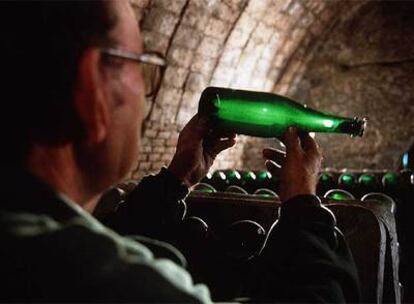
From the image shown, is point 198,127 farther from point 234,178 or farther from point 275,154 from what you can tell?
point 234,178

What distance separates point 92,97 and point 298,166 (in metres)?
0.69

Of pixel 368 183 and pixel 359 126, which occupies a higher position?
pixel 359 126

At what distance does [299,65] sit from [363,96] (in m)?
1.36

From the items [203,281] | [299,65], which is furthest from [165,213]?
[299,65]

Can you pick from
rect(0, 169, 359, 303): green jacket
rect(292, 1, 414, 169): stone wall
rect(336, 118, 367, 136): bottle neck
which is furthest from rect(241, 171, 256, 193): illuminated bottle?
rect(292, 1, 414, 169): stone wall

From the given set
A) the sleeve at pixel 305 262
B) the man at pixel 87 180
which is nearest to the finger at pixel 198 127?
the man at pixel 87 180

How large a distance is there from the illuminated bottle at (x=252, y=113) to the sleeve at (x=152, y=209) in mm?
308

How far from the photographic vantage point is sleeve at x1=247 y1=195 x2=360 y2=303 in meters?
1.11

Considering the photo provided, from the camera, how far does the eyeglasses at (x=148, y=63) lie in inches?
40.1

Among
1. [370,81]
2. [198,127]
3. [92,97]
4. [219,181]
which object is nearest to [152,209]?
[198,127]

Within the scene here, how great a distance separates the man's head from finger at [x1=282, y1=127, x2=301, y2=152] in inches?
24.6

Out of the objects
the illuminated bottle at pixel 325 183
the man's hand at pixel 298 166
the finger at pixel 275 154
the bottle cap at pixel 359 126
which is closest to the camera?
the man's hand at pixel 298 166

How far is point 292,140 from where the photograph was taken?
142 centimetres

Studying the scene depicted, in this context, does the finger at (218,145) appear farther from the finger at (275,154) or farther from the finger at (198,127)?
the finger at (275,154)
